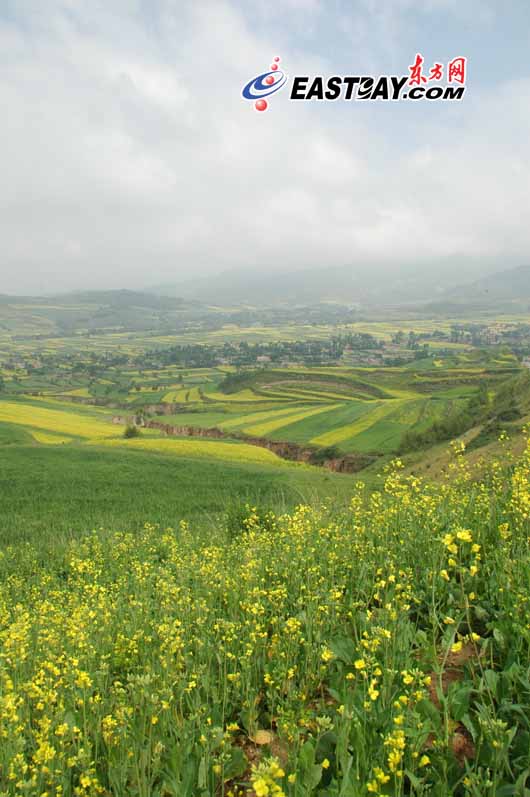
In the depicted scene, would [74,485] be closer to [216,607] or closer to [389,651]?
[216,607]

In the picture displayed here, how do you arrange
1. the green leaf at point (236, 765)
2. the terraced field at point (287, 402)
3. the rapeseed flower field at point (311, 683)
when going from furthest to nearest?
the terraced field at point (287, 402) → the green leaf at point (236, 765) → the rapeseed flower field at point (311, 683)

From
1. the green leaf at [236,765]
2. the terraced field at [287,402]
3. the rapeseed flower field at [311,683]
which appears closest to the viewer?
the rapeseed flower field at [311,683]

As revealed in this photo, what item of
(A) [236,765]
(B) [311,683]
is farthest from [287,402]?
(A) [236,765]

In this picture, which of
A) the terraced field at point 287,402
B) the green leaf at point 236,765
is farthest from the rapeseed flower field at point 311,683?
the terraced field at point 287,402

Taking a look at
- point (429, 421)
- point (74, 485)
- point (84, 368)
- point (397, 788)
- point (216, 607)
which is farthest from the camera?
point (84, 368)

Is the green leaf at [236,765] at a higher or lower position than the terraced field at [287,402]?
higher

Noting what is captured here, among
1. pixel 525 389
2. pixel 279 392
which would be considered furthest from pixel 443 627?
pixel 279 392

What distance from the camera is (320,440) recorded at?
61.4 m

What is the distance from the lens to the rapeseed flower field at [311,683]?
284 centimetres

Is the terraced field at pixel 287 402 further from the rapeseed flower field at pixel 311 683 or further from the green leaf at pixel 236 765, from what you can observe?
the green leaf at pixel 236 765

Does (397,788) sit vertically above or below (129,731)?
above

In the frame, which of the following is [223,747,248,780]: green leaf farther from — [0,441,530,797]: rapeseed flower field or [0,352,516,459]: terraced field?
[0,352,516,459]: terraced field

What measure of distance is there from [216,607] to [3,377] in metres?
143

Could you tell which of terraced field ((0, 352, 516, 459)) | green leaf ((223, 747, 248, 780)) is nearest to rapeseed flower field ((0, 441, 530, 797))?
green leaf ((223, 747, 248, 780))
